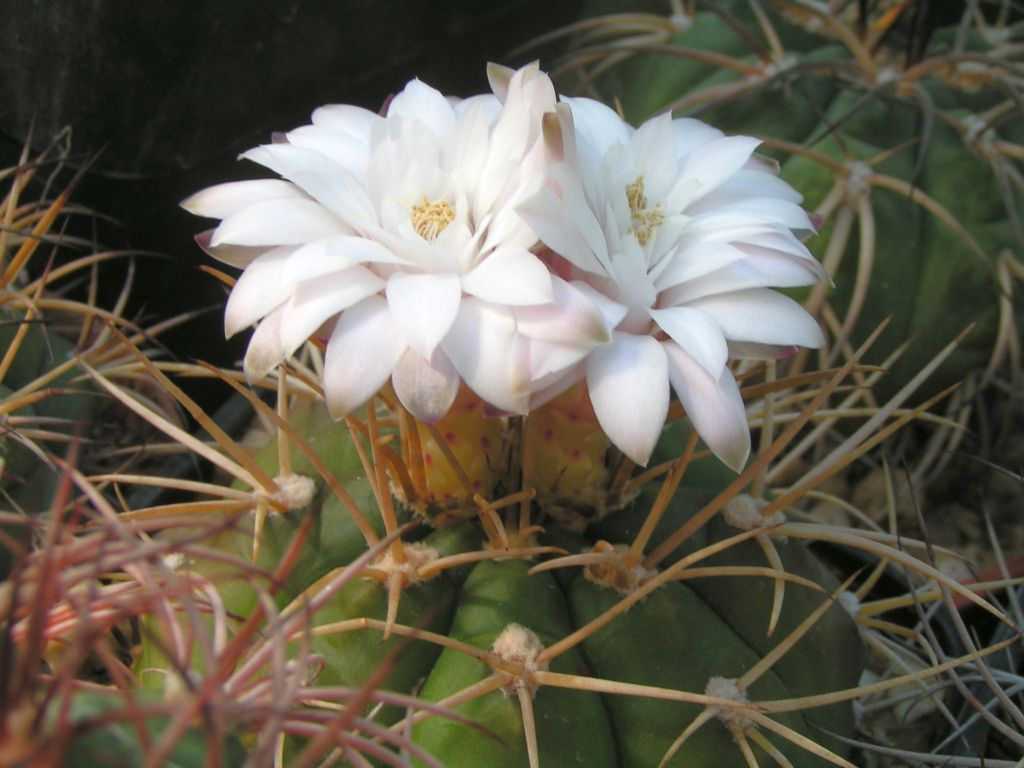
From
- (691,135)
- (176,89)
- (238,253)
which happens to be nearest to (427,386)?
(238,253)

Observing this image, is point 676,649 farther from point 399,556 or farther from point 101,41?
point 101,41

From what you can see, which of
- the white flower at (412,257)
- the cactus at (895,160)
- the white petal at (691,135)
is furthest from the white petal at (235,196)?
the cactus at (895,160)

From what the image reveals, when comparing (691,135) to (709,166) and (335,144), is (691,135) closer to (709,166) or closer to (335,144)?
(709,166)

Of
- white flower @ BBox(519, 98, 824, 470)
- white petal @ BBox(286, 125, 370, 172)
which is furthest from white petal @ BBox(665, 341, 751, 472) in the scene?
white petal @ BBox(286, 125, 370, 172)

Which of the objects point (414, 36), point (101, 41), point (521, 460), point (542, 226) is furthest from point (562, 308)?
point (414, 36)

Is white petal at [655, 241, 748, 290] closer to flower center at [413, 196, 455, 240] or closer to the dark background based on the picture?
flower center at [413, 196, 455, 240]

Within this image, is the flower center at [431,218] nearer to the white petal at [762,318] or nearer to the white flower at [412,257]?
the white flower at [412,257]
